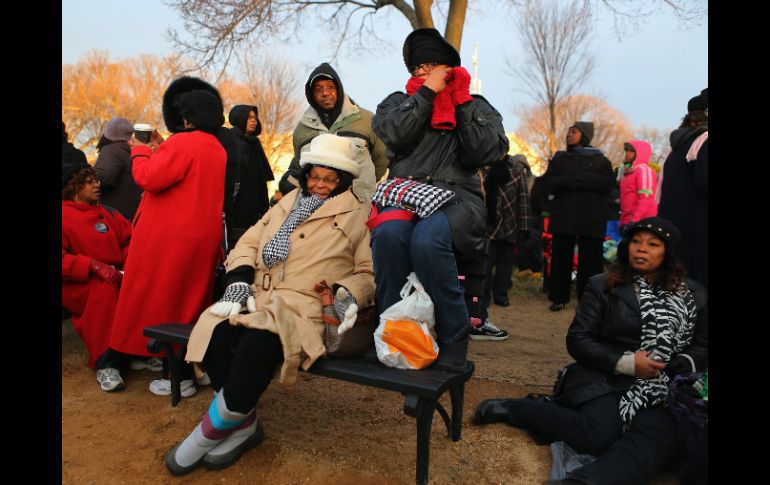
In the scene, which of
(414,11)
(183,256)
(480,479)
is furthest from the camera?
(414,11)

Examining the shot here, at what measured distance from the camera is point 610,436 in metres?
2.64

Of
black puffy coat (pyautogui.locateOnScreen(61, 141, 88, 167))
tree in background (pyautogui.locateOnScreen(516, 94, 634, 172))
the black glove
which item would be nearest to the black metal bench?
the black glove

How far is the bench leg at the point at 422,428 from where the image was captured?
2.32 metres

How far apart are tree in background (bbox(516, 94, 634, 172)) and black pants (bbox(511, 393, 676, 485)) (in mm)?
17603

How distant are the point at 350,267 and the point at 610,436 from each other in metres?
1.49

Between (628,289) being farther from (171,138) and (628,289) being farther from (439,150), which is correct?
(171,138)

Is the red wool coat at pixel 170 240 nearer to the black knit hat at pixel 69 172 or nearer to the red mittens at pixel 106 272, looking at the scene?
Answer: the red mittens at pixel 106 272

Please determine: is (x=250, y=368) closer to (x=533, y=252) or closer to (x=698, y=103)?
(x=698, y=103)

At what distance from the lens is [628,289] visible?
2.90 metres

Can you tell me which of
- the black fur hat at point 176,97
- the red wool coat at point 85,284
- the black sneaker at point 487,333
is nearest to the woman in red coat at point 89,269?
the red wool coat at point 85,284

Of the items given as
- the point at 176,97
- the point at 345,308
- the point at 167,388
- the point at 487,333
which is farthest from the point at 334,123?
the point at 487,333

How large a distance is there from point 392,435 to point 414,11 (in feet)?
25.9

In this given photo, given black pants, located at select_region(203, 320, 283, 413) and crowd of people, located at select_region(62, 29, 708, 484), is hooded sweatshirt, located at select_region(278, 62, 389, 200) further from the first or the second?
black pants, located at select_region(203, 320, 283, 413)
